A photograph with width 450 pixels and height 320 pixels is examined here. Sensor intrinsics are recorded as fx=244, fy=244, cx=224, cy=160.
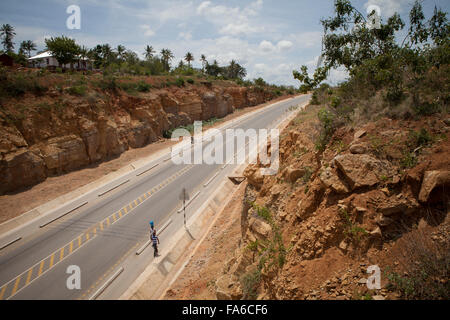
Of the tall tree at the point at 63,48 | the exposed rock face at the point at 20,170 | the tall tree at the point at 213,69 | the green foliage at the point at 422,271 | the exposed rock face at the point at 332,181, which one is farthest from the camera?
the tall tree at the point at 213,69

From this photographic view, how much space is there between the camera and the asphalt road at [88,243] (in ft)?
37.8

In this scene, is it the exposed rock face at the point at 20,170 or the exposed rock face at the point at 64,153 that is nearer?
the exposed rock face at the point at 20,170

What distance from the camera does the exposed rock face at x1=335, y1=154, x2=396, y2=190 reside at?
6.20 meters

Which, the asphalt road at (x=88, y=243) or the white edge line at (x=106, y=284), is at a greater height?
the asphalt road at (x=88, y=243)

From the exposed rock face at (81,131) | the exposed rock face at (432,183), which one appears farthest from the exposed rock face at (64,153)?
the exposed rock face at (432,183)

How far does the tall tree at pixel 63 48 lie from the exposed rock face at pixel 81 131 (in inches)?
422

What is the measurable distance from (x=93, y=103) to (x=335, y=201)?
2772 centimetres

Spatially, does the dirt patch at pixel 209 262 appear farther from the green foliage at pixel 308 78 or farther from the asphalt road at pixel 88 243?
the green foliage at pixel 308 78

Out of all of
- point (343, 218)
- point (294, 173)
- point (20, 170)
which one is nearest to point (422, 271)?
point (343, 218)

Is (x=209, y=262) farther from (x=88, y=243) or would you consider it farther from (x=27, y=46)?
(x=27, y=46)

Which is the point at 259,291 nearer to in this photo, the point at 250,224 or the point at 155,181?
the point at 250,224

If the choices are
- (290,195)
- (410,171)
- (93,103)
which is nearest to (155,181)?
(93,103)

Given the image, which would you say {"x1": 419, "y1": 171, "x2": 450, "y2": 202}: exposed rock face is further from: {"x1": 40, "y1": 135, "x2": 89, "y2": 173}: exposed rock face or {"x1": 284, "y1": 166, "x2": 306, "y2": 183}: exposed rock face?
{"x1": 40, "y1": 135, "x2": 89, "y2": 173}: exposed rock face

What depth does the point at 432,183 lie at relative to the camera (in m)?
5.27
